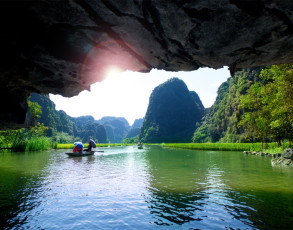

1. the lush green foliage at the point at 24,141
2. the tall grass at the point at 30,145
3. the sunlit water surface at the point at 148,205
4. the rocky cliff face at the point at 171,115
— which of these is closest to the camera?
the sunlit water surface at the point at 148,205

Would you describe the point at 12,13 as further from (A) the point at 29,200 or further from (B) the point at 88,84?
(A) the point at 29,200

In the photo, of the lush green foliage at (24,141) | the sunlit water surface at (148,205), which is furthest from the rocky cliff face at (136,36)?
the lush green foliage at (24,141)

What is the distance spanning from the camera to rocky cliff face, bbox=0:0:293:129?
356 cm

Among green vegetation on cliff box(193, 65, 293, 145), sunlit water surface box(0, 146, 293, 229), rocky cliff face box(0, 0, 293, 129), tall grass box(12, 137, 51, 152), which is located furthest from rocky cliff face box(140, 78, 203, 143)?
rocky cliff face box(0, 0, 293, 129)

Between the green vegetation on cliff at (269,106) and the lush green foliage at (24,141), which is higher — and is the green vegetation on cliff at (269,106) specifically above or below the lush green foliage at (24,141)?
above

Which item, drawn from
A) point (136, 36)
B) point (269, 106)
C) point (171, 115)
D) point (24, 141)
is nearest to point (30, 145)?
point (24, 141)

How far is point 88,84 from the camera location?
7262mm

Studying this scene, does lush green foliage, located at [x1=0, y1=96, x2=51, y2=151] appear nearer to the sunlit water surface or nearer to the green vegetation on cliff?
the sunlit water surface

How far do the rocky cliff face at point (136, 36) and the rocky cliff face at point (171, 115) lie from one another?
140 metres

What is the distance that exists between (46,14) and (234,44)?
13.7ft

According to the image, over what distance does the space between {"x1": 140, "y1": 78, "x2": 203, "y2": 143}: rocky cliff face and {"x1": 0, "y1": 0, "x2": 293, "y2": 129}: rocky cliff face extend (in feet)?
459

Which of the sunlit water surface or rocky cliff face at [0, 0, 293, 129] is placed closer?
rocky cliff face at [0, 0, 293, 129]

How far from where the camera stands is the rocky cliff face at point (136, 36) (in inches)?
140

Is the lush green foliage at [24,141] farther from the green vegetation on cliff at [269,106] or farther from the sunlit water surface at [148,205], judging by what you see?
the green vegetation on cliff at [269,106]
